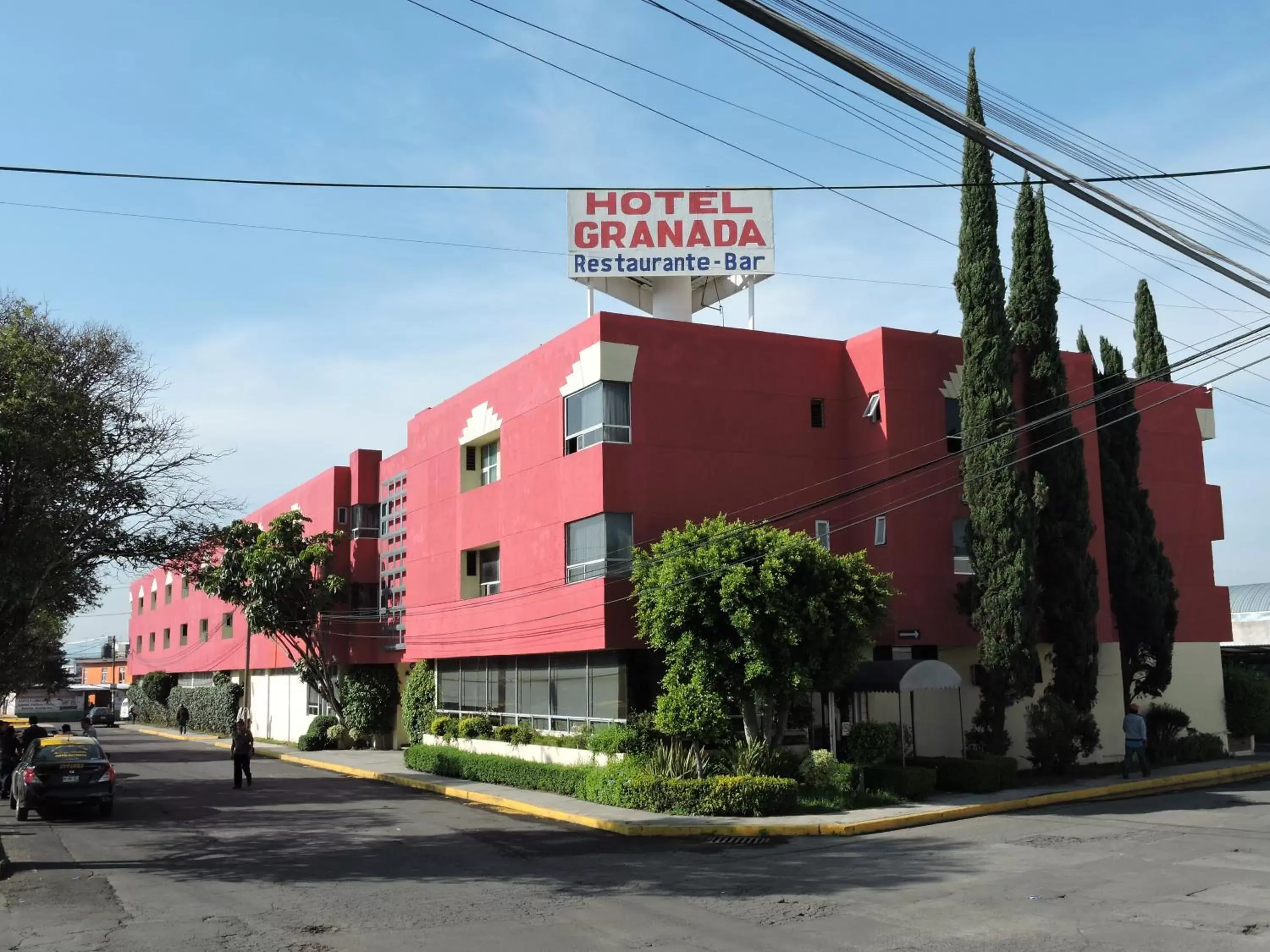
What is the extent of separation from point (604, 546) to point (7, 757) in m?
14.8

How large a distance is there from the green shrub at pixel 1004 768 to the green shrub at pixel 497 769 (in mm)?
8583

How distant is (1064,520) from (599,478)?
11.0 m

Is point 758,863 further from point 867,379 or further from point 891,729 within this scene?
point 867,379

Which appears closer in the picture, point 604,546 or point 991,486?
point 604,546

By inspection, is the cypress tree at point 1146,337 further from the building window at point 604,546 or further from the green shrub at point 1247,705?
the building window at point 604,546

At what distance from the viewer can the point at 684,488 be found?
25.7 meters

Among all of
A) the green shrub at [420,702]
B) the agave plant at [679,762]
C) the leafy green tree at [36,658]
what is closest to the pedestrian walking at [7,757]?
the leafy green tree at [36,658]

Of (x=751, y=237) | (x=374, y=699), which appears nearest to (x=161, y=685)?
(x=374, y=699)

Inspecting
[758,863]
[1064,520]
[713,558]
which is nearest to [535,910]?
[758,863]

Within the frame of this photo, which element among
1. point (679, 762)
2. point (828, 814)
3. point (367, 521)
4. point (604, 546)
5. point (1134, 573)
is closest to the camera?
point (828, 814)

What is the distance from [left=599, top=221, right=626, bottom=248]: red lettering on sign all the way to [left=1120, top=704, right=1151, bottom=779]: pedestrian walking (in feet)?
54.2

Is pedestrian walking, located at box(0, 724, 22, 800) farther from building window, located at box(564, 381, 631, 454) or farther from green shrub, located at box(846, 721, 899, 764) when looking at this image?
green shrub, located at box(846, 721, 899, 764)

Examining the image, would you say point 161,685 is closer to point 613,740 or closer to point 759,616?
point 613,740

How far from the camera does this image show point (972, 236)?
87.1ft
